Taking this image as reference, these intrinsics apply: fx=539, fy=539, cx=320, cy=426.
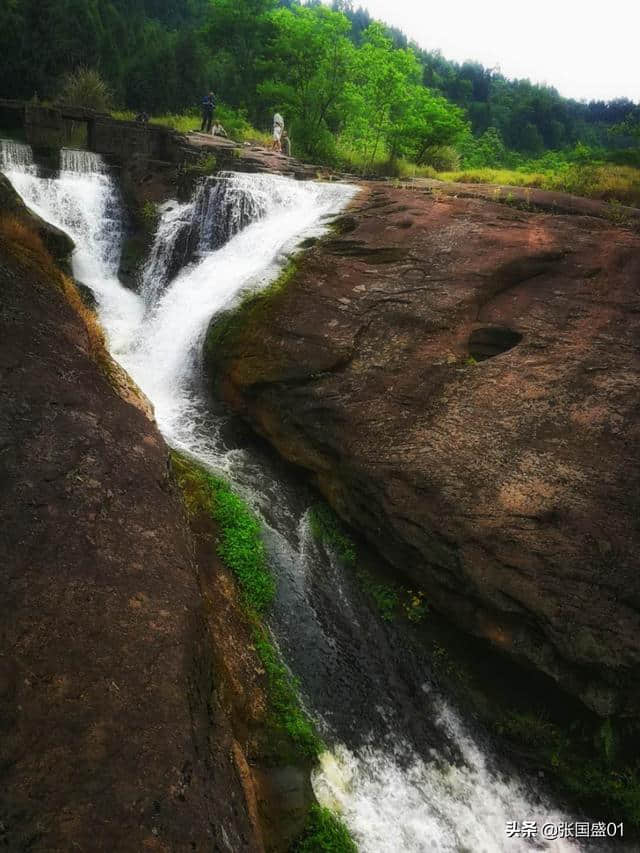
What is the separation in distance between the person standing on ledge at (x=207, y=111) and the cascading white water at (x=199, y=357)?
7808 mm

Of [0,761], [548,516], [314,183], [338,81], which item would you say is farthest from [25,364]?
[338,81]

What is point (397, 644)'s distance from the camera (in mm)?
6520

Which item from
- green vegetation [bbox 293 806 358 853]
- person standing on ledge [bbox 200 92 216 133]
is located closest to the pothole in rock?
green vegetation [bbox 293 806 358 853]

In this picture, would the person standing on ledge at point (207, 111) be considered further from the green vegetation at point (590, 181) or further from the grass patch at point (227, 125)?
the green vegetation at point (590, 181)

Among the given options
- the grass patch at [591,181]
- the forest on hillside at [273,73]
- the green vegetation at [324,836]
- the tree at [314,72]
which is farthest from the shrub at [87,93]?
the green vegetation at [324,836]

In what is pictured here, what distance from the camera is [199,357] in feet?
33.1

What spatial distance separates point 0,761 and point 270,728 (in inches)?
106

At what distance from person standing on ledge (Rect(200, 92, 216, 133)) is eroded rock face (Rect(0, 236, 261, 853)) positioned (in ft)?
61.2

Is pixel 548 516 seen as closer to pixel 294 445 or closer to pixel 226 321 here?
pixel 294 445

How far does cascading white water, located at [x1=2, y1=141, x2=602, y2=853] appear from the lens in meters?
5.06

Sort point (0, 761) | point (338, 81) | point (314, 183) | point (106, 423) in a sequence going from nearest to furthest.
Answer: point (0, 761)
point (106, 423)
point (314, 183)
point (338, 81)

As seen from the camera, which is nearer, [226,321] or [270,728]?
[270,728]

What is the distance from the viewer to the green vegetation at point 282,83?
22.0m

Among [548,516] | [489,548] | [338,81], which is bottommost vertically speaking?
[489,548]
